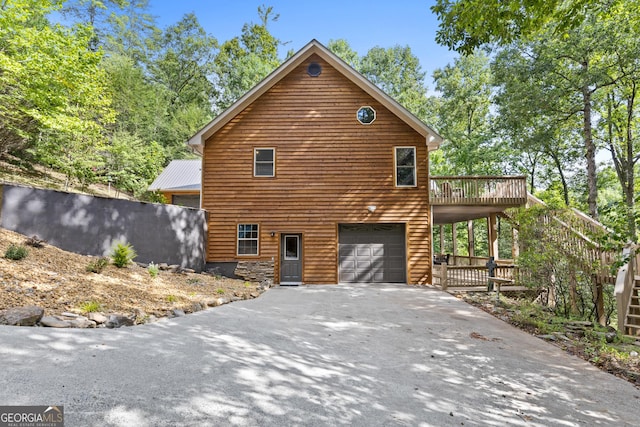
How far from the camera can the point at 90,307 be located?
470cm

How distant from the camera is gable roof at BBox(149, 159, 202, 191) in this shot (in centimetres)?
1720

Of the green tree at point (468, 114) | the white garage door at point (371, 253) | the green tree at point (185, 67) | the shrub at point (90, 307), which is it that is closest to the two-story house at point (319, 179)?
the white garage door at point (371, 253)

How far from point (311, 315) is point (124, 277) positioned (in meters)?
4.18

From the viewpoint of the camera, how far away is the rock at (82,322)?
13.9ft

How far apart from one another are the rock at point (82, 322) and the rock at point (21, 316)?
1.23 feet

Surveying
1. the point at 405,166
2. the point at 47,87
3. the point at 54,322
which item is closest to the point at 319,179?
the point at 405,166

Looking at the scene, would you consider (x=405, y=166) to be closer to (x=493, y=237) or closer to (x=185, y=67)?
(x=493, y=237)

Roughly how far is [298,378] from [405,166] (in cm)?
1028

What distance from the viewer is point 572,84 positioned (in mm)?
15031

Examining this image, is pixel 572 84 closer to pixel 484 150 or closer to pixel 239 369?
pixel 484 150

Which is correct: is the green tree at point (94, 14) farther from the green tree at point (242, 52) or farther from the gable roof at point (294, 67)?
the gable roof at point (294, 67)

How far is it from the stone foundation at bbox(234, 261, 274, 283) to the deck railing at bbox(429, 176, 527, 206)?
666 cm

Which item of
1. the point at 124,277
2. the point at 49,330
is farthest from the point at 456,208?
the point at 49,330

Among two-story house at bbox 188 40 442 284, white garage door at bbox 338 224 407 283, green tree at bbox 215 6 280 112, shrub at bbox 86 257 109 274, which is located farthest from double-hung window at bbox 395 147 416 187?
green tree at bbox 215 6 280 112
